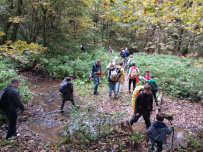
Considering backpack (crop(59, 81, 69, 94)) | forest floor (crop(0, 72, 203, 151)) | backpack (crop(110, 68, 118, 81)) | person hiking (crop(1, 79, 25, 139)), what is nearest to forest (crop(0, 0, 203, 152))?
forest floor (crop(0, 72, 203, 151))

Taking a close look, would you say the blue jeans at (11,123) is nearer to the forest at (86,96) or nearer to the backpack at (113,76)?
the forest at (86,96)

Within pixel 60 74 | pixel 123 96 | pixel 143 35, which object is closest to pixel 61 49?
pixel 60 74

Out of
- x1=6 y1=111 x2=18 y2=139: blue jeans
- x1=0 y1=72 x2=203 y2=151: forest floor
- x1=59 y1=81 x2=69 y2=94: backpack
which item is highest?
x1=59 y1=81 x2=69 y2=94: backpack

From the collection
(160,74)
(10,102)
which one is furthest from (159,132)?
(160,74)

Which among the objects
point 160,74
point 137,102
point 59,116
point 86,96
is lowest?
point 86,96

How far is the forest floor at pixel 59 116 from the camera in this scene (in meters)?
4.41

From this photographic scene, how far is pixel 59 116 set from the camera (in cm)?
602

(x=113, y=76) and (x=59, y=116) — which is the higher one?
(x=113, y=76)

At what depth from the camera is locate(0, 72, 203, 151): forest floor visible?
14.5ft

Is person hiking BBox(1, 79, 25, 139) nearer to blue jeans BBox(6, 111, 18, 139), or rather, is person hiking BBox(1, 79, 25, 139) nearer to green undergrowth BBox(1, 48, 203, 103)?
blue jeans BBox(6, 111, 18, 139)

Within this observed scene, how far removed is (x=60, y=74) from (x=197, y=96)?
406 inches

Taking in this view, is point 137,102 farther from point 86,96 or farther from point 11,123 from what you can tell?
point 86,96

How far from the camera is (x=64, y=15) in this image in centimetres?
1462

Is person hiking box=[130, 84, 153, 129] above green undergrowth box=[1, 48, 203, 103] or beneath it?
above
